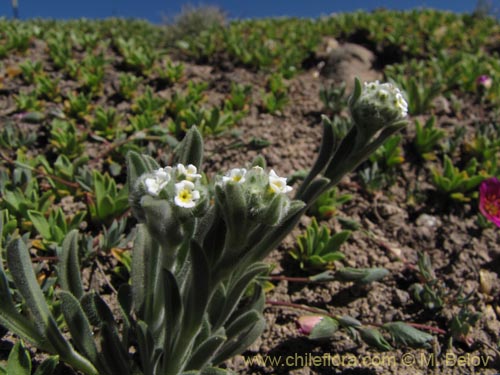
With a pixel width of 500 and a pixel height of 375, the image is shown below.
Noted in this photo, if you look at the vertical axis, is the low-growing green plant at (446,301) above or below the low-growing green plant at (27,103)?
below

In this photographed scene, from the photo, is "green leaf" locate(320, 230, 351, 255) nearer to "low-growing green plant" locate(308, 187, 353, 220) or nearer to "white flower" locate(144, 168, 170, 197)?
"low-growing green plant" locate(308, 187, 353, 220)

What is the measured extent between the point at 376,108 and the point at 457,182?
169cm

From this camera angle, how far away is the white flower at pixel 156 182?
4.38ft

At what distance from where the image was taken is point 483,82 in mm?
4797

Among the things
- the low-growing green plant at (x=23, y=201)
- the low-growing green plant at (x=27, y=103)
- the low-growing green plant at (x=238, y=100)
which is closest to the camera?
the low-growing green plant at (x=23, y=201)

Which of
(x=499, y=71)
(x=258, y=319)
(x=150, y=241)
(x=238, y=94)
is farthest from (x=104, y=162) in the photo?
(x=499, y=71)

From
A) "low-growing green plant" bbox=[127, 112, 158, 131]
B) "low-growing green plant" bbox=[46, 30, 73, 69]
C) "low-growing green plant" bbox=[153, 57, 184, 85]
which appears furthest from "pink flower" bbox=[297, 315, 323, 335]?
"low-growing green plant" bbox=[46, 30, 73, 69]

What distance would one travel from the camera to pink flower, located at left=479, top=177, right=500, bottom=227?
2891 millimetres

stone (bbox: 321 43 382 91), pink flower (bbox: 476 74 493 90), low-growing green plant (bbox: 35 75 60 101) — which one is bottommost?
low-growing green plant (bbox: 35 75 60 101)

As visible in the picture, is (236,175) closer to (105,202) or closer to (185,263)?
(185,263)

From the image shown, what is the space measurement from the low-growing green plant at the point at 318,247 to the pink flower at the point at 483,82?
3166 millimetres

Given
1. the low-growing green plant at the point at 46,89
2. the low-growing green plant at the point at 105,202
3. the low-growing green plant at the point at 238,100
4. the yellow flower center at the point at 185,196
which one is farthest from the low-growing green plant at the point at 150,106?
the yellow flower center at the point at 185,196

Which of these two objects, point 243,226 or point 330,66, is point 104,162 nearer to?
point 243,226

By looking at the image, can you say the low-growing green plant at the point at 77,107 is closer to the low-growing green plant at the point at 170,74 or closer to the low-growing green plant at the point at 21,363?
the low-growing green plant at the point at 170,74
